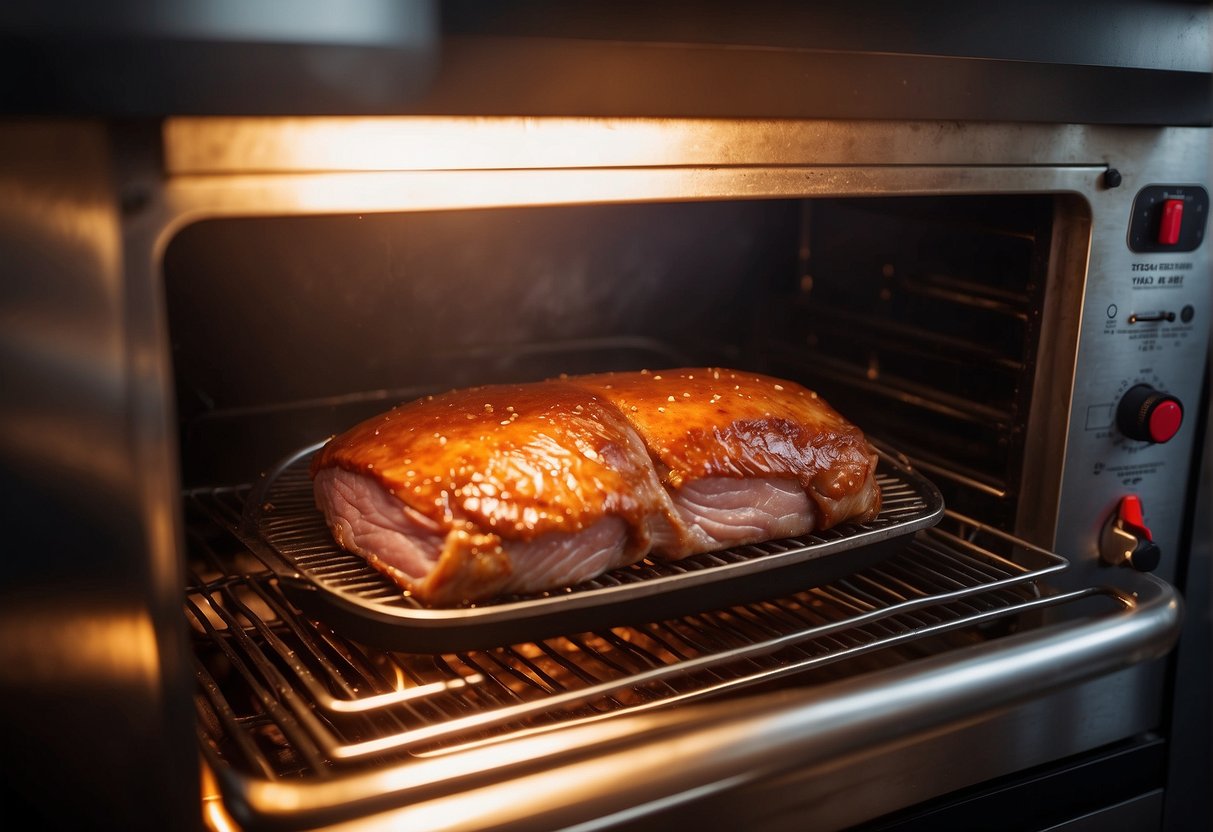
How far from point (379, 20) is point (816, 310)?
98 centimetres

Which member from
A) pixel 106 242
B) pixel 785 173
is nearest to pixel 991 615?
pixel 785 173

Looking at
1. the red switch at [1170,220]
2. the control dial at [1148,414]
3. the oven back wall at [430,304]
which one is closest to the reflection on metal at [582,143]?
the red switch at [1170,220]

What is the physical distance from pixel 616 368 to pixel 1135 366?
685mm

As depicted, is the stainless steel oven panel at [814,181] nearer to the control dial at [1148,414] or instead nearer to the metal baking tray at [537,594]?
the control dial at [1148,414]

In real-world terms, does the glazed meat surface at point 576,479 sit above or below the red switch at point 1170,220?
below

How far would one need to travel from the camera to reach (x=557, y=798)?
2.45 ft

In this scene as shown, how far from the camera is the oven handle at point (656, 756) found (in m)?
0.72

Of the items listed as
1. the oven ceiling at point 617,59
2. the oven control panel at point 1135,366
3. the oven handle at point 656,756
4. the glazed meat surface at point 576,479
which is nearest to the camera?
the oven ceiling at point 617,59

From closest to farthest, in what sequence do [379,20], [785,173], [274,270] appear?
[379,20]
[785,173]
[274,270]

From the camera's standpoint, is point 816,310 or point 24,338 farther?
point 816,310

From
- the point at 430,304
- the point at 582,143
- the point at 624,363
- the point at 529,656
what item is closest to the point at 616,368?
the point at 624,363

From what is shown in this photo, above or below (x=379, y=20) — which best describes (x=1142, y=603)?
below

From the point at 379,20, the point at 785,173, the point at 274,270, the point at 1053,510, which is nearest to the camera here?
the point at 379,20

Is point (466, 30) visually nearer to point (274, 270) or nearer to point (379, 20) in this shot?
point (379, 20)
